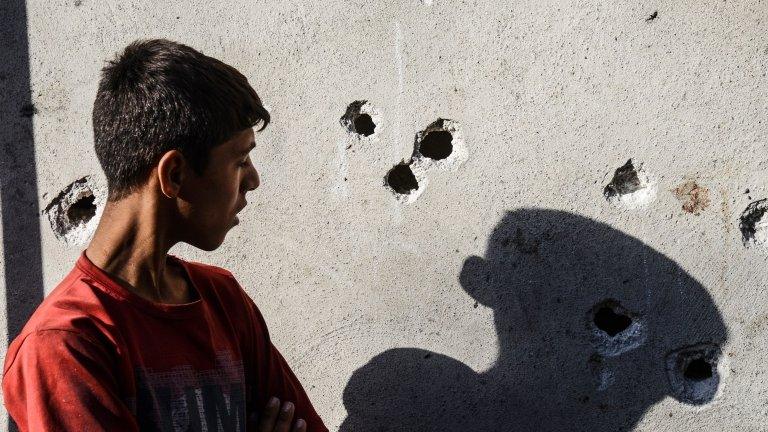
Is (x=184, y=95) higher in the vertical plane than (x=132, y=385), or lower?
higher

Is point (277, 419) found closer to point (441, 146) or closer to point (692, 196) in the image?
point (441, 146)

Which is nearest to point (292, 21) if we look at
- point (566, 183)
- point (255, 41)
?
point (255, 41)

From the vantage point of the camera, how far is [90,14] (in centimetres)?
234

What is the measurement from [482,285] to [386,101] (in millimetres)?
596

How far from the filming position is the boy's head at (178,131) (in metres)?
1.57

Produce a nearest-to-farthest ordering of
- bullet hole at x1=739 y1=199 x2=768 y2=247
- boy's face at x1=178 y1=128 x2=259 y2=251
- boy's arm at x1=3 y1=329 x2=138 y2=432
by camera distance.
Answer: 1. boy's arm at x1=3 y1=329 x2=138 y2=432
2. boy's face at x1=178 y1=128 x2=259 y2=251
3. bullet hole at x1=739 y1=199 x2=768 y2=247

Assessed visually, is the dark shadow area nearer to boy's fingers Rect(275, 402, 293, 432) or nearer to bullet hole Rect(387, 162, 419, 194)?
boy's fingers Rect(275, 402, 293, 432)

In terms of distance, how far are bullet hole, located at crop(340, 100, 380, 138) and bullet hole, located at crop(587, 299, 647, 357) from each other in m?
0.82

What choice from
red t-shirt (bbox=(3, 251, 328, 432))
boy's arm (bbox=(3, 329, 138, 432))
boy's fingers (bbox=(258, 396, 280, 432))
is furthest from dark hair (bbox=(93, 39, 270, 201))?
boy's fingers (bbox=(258, 396, 280, 432))

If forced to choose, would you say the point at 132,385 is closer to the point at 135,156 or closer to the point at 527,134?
the point at 135,156

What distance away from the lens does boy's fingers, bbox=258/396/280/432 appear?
180 centimetres

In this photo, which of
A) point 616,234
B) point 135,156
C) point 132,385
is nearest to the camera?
point 132,385

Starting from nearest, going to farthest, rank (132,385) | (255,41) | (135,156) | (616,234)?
(132,385) → (135,156) → (616,234) → (255,41)

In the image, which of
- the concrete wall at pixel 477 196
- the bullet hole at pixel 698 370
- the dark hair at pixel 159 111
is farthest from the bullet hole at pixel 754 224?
the dark hair at pixel 159 111
